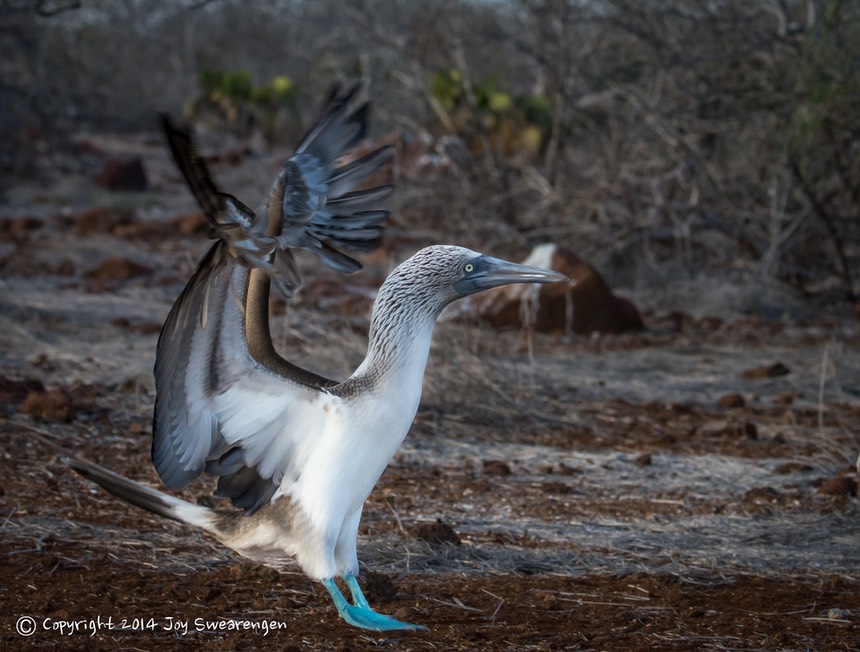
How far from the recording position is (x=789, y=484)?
5.02m

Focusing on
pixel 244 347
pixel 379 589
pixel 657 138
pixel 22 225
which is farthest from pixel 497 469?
pixel 22 225

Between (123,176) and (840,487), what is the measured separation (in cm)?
1173

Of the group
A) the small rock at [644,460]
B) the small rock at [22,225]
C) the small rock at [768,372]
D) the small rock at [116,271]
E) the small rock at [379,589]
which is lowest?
the small rock at [379,589]

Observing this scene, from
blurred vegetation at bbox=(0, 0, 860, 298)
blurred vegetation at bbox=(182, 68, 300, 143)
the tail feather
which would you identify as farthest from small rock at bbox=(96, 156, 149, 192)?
the tail feather

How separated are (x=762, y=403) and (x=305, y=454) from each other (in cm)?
390

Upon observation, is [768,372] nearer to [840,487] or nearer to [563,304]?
[563,304]

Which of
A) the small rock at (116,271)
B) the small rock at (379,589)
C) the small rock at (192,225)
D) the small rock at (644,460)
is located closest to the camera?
the small rock at (379,589)

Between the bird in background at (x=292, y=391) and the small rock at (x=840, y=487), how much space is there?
6.71ft

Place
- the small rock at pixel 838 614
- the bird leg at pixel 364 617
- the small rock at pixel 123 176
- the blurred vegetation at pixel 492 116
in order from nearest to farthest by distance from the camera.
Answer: the bird leg at pixel 364 617, the small rock at pixel 838 614, the blurred vegetation at pixel 492 116, the small rock at pixel 123 176

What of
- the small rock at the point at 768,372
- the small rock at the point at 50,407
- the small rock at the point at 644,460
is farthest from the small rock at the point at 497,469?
the small rock at the point at 768,372

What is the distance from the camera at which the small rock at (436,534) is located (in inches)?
157

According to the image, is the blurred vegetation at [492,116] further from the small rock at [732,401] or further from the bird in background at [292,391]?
the bird in background at [292,391]

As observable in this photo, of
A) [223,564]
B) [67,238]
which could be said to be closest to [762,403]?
[223,564]

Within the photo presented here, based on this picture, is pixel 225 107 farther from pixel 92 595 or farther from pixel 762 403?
pixel 92 595
